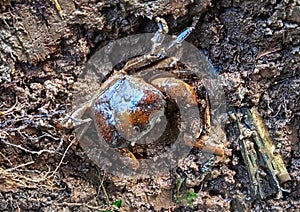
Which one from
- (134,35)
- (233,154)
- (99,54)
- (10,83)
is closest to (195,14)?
(134,35)

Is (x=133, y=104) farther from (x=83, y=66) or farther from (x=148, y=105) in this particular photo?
(x=83, y=66)

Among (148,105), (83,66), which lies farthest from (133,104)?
(83,66)
